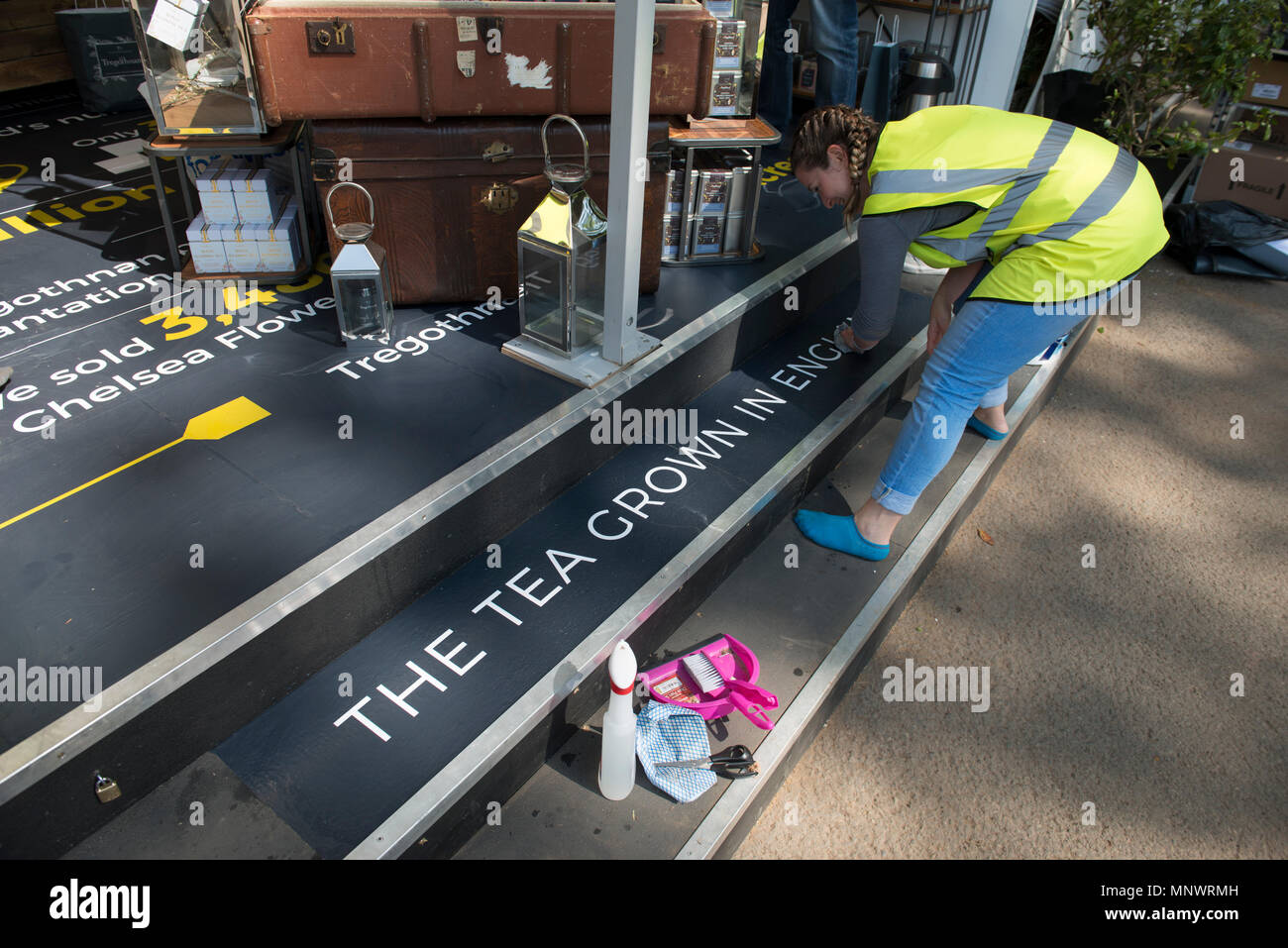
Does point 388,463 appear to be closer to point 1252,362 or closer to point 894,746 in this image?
point 894,746

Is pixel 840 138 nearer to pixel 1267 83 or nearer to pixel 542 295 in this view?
pixel 542 295

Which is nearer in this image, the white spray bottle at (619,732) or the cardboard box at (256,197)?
the white spray bottle at (619,732)

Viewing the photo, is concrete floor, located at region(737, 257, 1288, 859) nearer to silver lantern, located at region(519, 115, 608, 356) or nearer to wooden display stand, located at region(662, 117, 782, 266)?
silver lantern, located at region(519, 115, 608, 356)

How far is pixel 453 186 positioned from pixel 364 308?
1.99 feet

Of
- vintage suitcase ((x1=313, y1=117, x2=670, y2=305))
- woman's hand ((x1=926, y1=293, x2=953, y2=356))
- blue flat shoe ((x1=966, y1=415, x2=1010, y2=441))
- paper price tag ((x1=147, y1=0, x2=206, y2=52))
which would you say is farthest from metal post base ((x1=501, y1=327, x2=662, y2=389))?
paper price tag ((x1=147, y1=0, x2=206, y2=52))

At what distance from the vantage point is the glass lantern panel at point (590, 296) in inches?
130

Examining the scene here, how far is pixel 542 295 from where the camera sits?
11.0 feet

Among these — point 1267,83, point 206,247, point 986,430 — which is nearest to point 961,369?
point 986,430

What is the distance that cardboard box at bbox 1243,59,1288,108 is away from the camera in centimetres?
613

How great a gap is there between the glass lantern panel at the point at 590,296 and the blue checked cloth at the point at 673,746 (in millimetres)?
1531

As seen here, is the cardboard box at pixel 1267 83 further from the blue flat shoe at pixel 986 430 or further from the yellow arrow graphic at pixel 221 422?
the yellow arrow graphic at pixel 221 422

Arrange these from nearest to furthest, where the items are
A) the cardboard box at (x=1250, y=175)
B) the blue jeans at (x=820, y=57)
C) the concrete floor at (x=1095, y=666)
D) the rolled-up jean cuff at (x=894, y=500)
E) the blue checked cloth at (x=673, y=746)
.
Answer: the blue checked cloth at (x=673, y=746)
the concrete floor at (x=1095, y=666)
the rolled-up jean cuff at (x=894, y=500)
the blue jeans at (x=820, y=57)
the cardboard box at (x=1250, y=175)

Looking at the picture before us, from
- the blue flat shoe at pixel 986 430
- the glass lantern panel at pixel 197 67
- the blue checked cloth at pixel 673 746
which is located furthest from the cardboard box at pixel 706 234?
the blue checked cloth at pixel 673 746

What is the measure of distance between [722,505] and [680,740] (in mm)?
925
